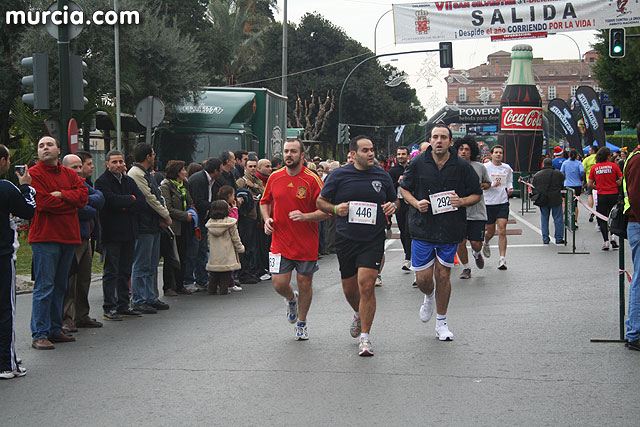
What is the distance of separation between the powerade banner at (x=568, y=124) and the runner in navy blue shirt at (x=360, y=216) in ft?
98.1

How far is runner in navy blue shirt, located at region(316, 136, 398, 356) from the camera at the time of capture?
8070 mm

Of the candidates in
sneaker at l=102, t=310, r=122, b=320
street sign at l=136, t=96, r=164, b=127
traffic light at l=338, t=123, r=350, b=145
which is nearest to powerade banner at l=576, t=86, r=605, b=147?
traffic light at l=338, t=123, r=350, b=145

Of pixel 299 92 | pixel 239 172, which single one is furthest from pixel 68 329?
pixel 299 92

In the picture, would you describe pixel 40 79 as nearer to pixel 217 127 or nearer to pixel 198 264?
pixel 198 264

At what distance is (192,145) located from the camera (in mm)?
20750

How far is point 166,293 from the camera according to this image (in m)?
12.3

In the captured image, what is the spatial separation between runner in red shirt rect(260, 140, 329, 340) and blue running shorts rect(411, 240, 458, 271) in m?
0.95

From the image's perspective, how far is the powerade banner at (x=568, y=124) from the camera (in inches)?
1442

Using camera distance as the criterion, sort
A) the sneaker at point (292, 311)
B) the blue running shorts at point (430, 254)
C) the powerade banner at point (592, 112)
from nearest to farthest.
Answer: the blue running shorts at point (430, 254), the sneaker at point (292, 311), the powerade banner at point (592, 112)

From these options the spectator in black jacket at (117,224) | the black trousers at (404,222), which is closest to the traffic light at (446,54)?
the black trousers at (404,222)

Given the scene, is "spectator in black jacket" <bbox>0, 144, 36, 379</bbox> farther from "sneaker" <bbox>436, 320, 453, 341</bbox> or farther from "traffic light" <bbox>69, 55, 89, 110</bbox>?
"traffic light" <bbox>69, 55, 89, 110</bbox>

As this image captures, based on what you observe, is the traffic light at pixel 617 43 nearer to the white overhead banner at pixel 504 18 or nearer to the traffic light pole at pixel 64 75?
the white overhead banner at pixel 504 18

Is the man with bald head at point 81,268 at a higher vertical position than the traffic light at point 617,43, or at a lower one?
lower

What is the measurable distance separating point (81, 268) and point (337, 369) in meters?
3.42
